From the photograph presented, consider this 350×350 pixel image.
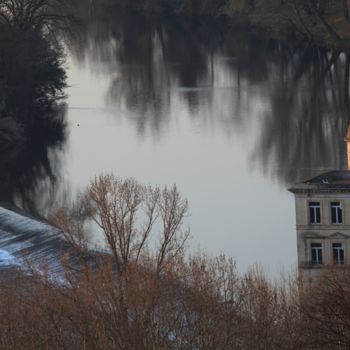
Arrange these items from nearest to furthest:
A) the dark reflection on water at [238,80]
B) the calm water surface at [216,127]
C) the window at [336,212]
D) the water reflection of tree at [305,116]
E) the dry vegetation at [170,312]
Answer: the dry vegetation at [170,312] → the window at [336,212] → the calm water surface at [216,127] → the water reflection of tree at [305,116] → the dark reflection on water at [238,80]

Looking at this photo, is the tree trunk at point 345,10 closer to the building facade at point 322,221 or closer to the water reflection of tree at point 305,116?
the water reflection of tree at point 305,116

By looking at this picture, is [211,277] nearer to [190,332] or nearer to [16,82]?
[190,332]

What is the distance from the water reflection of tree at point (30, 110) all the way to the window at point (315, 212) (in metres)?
14.3

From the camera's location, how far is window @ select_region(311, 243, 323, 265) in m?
31.7

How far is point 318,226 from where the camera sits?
32.1 meters

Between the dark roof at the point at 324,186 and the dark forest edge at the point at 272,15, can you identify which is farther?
the dark forest edge at the point at 272,15

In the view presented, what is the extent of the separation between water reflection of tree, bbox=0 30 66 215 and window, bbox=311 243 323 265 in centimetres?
1456

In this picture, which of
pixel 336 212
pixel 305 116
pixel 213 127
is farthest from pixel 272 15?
pixel 336 212

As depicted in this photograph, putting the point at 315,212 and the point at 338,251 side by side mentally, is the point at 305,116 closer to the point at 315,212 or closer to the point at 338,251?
the point at 315,212

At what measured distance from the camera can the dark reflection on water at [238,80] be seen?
4691 centimetres

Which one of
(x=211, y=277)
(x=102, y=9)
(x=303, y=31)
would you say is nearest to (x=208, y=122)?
(x=303, y=31)

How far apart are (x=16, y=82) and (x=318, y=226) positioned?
964 inches

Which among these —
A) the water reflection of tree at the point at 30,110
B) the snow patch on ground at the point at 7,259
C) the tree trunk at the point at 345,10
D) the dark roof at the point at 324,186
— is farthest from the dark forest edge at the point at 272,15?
the dark roof at the point at 324,186

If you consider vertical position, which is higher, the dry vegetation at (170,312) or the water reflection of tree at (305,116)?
the water reflection of tree at (305,116)
